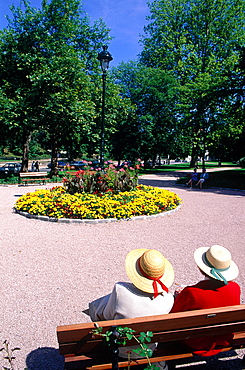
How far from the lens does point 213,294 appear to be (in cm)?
242

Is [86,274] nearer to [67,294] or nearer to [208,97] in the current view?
[67,294]

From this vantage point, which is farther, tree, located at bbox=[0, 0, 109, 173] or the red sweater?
tree, located at bbox=[0, 0, 109, 173]

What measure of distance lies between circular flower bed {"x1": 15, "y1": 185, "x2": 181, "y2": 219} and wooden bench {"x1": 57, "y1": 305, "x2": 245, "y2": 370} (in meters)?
6.36

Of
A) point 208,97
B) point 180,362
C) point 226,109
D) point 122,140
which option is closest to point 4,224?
point 180,362

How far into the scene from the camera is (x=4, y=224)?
8484 millimetres

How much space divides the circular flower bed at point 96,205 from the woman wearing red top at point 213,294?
20.6 feet

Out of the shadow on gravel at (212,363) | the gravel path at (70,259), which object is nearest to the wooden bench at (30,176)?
the gravel path at (70,259)

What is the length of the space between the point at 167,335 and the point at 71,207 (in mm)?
6822

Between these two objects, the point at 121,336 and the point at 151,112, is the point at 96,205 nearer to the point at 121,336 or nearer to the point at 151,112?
the point at 121,336

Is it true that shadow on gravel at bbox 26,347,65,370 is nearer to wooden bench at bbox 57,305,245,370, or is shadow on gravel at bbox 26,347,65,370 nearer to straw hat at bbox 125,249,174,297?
wooden bench at bbox 57,305,245,370

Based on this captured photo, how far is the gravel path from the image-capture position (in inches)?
139

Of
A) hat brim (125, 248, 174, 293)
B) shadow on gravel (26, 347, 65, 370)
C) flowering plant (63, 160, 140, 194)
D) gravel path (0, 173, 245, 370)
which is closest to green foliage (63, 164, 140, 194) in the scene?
flowering plant (63, 160, 140, 194)

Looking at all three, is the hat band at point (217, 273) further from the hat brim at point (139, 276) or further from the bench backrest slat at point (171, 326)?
the hat brim at point (139, 276)

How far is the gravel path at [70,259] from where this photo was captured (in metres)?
3.53
